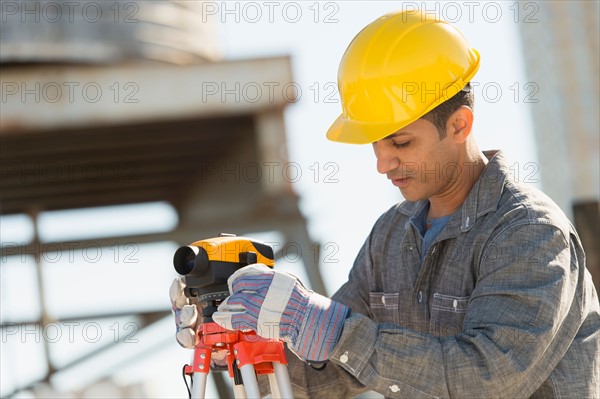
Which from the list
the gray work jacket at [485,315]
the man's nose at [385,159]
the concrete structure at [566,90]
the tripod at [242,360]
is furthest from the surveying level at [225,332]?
the concrete structure at [566,90]

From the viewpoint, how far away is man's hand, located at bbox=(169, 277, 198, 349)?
10.1 feet

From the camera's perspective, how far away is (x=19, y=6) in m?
7.54

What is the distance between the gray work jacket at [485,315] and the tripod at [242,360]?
239 mm

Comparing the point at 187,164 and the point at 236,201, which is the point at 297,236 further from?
the point at 187,164

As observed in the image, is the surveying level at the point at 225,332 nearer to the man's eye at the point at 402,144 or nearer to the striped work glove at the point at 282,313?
the striped work glove at the point at 282,313

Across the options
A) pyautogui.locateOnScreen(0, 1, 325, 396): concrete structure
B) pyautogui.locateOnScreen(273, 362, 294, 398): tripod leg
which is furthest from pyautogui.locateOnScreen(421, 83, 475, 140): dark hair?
pyautogui.locateOnScreen(0, 1, 325, 396): concrete structure

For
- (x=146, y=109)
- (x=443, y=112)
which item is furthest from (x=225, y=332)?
(x=146, y=109)

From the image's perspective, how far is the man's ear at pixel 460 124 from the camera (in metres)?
3.24

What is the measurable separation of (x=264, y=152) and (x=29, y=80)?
5.64ft

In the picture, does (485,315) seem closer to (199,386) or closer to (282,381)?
(282,381)

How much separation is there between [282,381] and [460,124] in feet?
3.12

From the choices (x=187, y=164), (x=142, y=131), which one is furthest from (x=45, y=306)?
→ (x=142, y=131)

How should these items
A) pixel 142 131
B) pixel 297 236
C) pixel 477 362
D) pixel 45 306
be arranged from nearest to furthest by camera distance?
1. pixel 477 362
2. pixel 142 131
3. pixel 297 236
4. pixel 45 306

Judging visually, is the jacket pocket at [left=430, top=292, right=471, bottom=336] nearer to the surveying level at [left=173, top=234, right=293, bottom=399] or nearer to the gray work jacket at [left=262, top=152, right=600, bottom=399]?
the gray work jacket at [left=262, top=152, right=600, bottom=399]
